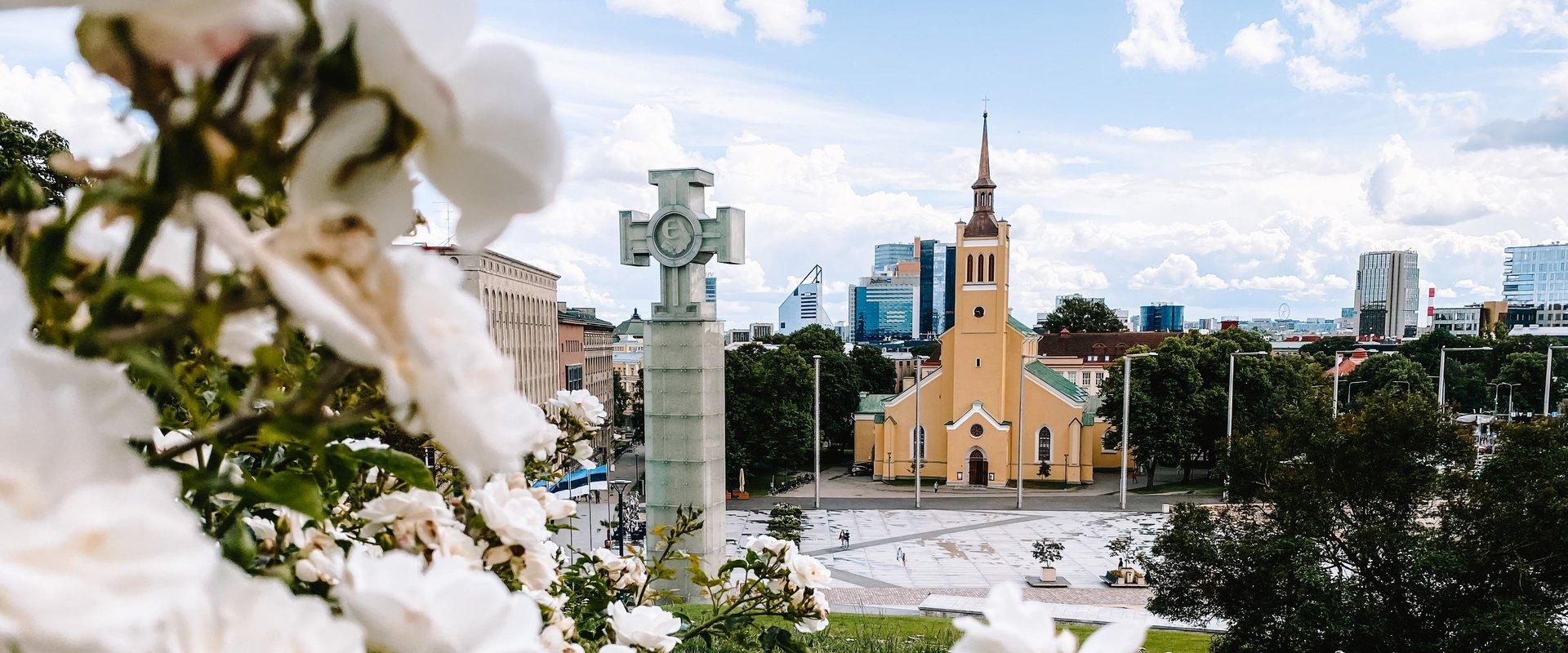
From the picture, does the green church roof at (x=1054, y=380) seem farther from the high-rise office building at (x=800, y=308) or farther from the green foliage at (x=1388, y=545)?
the high-rise office building at (x=800, y=308)

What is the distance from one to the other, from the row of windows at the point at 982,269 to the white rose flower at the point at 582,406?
94.9 ft

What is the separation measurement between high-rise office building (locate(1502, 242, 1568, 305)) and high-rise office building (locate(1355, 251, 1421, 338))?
33.1 feet

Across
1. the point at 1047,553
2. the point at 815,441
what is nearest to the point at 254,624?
the point at 1047,553

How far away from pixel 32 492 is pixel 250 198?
246 millimetres

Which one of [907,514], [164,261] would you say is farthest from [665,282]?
[907,514]

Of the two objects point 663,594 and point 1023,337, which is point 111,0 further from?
point 1023,337

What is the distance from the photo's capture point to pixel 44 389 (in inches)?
13.4

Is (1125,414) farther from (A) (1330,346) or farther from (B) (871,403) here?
(A) (1330,346)

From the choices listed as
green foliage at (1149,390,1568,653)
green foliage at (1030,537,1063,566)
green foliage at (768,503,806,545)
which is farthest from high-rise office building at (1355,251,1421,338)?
green foliage at (1149,390,1568,653)

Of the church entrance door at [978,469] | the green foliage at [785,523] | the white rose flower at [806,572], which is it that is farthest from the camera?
the church entrance door at [978,469]

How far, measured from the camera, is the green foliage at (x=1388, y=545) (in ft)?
27.3

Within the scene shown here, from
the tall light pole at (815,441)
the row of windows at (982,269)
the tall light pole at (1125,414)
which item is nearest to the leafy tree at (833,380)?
the tall light pole at (815,441)

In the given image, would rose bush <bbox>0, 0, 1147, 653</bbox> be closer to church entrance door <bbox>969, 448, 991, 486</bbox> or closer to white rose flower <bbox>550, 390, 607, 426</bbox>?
white rose flower <bbox>550, 390, 607, 426</bbox>

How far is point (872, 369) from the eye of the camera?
40500 mm
